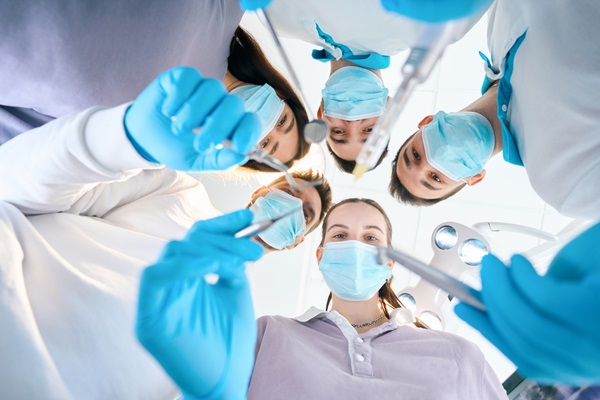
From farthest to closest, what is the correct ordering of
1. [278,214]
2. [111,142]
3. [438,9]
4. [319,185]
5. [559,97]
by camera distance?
[319,185]
[278,214]
[559,97]
[111,142]
[438,9]

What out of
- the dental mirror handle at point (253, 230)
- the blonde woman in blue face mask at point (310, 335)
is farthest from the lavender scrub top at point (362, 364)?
the dental mirror handle at point (253, 230)

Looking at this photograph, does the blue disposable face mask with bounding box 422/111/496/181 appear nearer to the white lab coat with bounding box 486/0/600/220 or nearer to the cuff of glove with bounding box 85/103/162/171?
the white lab coat with bounding box 486/0/600/220

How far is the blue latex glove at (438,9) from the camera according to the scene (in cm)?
76

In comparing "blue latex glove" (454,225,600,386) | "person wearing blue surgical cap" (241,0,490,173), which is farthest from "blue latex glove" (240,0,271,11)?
"blue latex glove" (454,225,600,386)

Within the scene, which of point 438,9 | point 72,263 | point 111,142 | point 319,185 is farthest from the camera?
point 319,185

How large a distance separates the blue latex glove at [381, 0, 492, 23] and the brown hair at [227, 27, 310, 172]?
0.79 metres

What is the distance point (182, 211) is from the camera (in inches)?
60.9

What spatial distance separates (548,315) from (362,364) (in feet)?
2.50

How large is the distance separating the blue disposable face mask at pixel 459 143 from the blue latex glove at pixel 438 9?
0.64m

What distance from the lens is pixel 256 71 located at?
5.05 feet

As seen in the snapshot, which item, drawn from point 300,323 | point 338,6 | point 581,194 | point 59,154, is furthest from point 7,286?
point 581,194

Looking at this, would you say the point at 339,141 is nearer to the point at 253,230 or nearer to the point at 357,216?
the point at 357,216

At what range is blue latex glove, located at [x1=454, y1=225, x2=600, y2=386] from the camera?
2.02ft

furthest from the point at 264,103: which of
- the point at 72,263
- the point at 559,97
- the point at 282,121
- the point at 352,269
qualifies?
→ the point at 559,97
